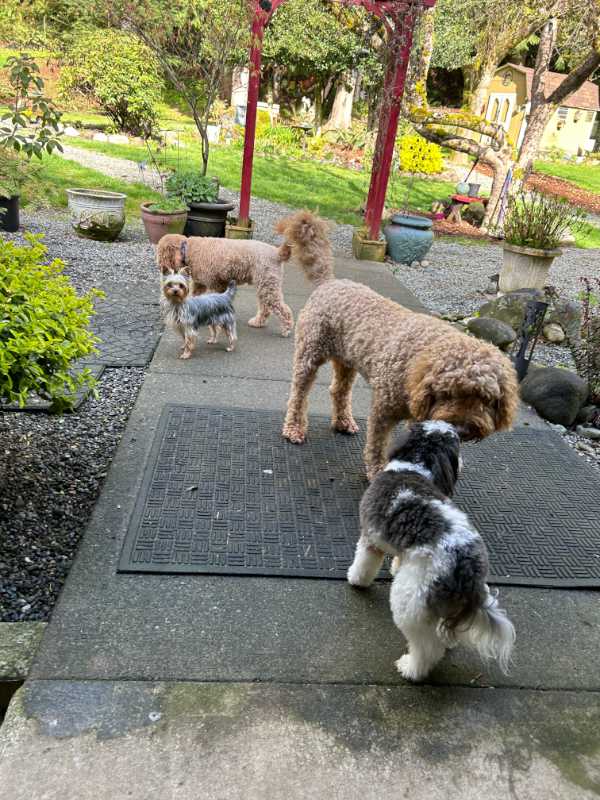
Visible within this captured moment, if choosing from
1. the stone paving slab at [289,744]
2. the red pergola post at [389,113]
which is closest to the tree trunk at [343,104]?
the red pergola post at [389,113]

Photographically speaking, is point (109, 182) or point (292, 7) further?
point (292, 7)

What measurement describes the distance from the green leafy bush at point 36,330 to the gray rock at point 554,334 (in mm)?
5336

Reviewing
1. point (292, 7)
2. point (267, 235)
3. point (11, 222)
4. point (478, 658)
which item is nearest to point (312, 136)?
point (292, 7)

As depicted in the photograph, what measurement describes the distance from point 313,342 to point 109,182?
10.3 m

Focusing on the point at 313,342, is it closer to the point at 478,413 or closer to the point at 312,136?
the point at 478,413

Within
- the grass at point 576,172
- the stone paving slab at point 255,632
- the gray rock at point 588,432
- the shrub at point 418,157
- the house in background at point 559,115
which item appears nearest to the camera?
the stone paving slab at point 255,632

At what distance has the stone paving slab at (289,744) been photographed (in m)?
1.74

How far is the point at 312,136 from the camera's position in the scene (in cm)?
2236

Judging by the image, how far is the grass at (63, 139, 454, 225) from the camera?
1373 cm

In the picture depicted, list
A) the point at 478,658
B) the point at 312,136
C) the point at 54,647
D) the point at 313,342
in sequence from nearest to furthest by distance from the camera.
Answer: the point at 54,647 < the point at 478,658 < the point at 313,342 < the point at 312,136

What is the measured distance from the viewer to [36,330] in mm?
2514

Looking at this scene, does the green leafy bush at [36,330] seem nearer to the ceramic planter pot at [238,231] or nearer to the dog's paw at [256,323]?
the dog's paw at [256,323]

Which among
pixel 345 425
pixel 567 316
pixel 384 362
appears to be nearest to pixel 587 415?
pixel 345 425

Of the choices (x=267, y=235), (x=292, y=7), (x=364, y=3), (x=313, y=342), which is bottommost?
(x=267, y=235)
